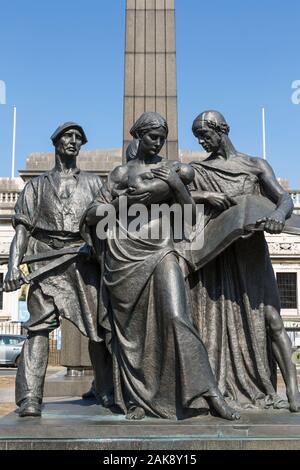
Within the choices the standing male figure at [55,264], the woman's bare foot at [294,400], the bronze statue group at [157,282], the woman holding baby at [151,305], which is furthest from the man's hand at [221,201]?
the woman's bare foot at [294,400]

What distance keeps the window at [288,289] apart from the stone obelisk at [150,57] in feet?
98.9

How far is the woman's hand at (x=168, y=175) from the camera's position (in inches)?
210

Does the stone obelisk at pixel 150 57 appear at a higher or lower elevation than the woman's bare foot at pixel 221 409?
higher

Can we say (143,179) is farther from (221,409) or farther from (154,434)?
(154,434)

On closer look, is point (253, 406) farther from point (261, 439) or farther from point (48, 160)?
point (48, 160)

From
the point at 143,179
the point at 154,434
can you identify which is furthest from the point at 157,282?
the point at 154,434

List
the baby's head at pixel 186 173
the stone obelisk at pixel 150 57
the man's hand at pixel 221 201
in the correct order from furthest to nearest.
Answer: the stone obelisk at pixel 150 57 → the man's hand at pixel 221 201 → the baby's head at pixel 186 173

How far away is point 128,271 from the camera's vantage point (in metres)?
5.17

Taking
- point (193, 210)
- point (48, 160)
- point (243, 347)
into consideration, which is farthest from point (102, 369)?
point (48, 160)

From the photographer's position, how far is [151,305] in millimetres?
5125

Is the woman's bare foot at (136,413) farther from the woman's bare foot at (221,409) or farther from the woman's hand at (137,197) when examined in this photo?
the woman's hand at (137,197)

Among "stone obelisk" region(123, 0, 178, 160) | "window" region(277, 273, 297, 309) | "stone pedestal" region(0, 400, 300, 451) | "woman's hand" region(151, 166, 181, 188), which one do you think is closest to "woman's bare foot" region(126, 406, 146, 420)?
"stone pedestal" region(0, 400, 300, 451)

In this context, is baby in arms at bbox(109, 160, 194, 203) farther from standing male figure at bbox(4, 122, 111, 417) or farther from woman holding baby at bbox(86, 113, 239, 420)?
standing male figure at bbox(4, 122, 111, 417)

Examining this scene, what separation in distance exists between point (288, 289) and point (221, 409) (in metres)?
37.2
